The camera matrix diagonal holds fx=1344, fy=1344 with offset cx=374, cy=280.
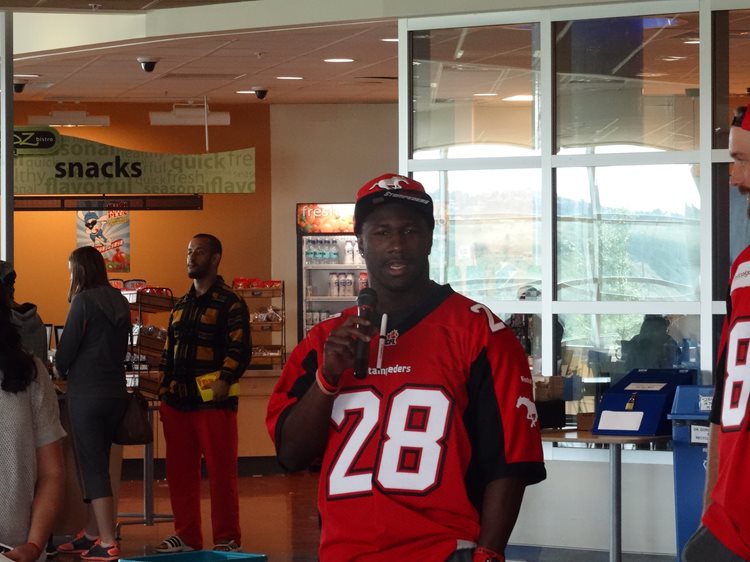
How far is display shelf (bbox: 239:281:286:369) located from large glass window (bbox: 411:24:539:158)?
3958mm

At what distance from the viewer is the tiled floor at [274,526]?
22.5 ft

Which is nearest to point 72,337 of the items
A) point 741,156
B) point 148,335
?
point 148,335

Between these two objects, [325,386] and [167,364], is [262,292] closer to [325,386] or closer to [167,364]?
[167,364]

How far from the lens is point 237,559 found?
357 centimetres

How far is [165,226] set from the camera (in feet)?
44.6

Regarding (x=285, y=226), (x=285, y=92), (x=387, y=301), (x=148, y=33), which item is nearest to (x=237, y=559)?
(x=387, y=301)

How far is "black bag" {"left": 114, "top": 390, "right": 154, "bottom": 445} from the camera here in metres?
7.16

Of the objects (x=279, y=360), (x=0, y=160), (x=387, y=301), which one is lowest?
(x=279, y=360)

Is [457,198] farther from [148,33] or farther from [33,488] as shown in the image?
[33,488]

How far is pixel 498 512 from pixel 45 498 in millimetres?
1142

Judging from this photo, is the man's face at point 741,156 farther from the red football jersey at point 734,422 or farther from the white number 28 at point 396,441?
the white number 28 at point 396,441

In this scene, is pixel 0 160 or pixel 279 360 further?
pixel 279 360

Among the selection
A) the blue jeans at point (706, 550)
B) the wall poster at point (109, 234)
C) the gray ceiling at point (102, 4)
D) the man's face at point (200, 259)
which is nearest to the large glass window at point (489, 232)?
the man's face at point (200, 259)

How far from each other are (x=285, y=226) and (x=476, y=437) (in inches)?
437
